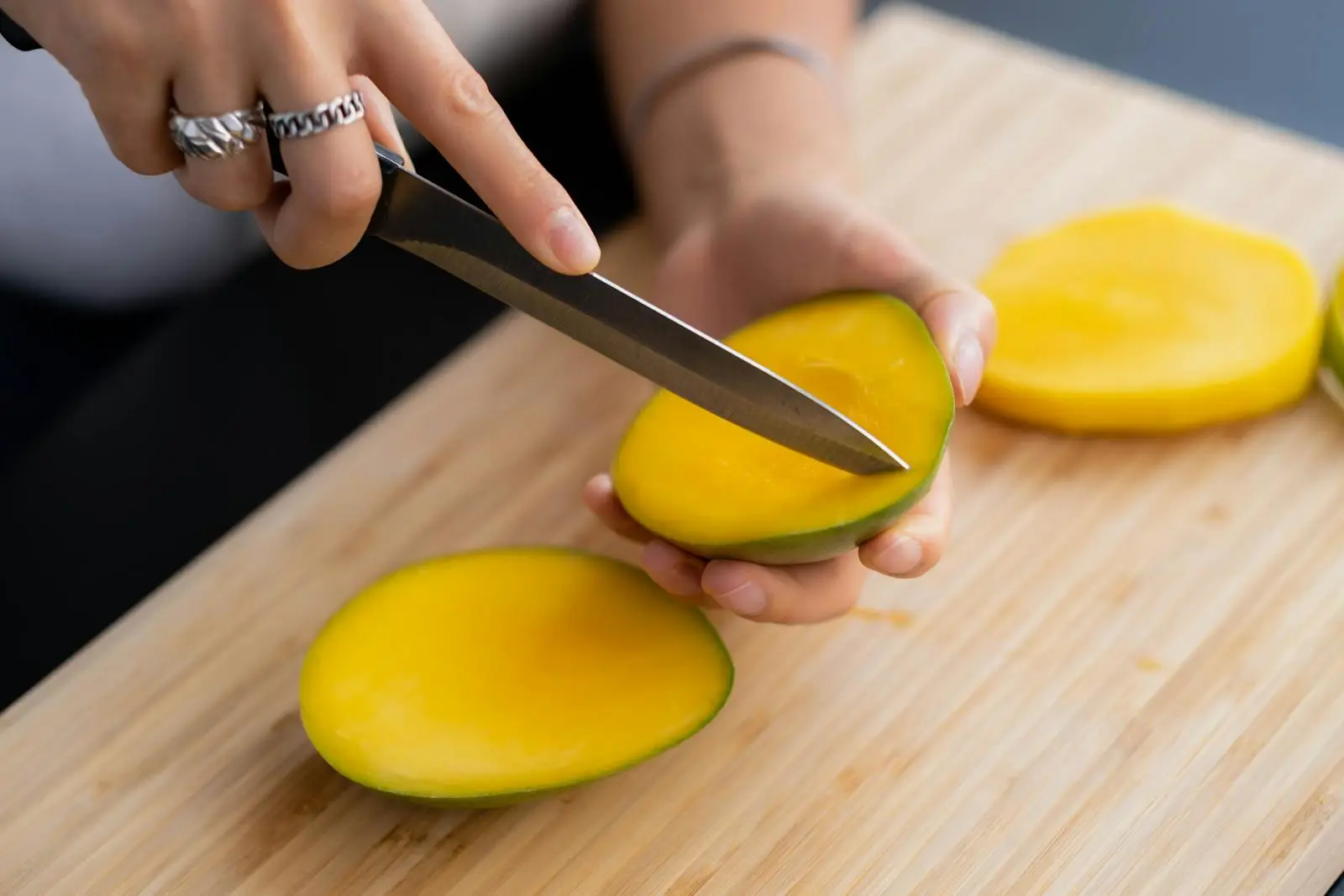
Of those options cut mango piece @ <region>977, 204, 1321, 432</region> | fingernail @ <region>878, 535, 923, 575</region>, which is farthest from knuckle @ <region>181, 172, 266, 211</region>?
cut mango piece @ <region>977, 204, 1321, 432</region>

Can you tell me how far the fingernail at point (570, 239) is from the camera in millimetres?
748

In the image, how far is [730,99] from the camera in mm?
Result: 1243

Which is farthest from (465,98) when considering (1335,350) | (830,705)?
(1335,350)

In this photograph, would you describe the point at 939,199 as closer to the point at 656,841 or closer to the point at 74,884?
the point at 656,841

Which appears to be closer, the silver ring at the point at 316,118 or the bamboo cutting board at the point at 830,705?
the silver ring at the point at 316,118

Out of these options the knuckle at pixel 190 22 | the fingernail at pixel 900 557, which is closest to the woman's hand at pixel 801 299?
the fingernail at pixel 900 557

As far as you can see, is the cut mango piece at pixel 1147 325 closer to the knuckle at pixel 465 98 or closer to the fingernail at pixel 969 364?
the fingernail at pixel 969 364

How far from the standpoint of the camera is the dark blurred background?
52.1 inches

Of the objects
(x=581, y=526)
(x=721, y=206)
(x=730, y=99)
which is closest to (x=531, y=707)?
(x=581, y=526)

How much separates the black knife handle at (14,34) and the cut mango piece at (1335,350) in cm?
93

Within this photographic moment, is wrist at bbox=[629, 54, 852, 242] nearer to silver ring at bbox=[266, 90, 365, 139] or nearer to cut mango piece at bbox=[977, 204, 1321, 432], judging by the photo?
cut mango piece at bbox=[977, 204, 1321, 432]

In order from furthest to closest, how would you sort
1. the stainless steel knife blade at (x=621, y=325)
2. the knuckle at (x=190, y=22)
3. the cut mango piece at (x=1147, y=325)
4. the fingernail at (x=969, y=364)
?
the cut mango piece at (x=1147, y=325) < the fingernail at (x=969, y=364) < the stainless steel knife blade at (x=621, y=325) < the knuckle at (x=190, y=22)

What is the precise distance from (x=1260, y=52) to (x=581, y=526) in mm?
1214

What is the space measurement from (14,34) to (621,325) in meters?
0.36
